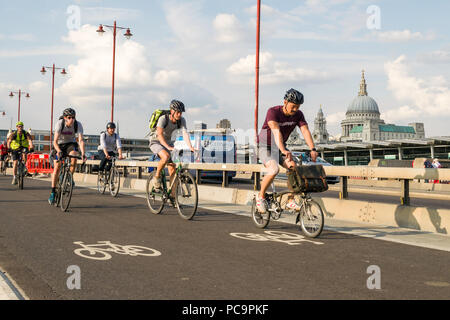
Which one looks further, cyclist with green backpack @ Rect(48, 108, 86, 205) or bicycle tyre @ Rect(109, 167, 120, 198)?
bicycle tyre @ Rect(109, 167, 120, 198)

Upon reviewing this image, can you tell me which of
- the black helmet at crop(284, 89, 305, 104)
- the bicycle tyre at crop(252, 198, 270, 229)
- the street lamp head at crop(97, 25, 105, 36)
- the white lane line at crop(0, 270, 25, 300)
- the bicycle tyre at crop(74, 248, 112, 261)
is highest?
the street lamp head at crop(97, 25, 105, 36)

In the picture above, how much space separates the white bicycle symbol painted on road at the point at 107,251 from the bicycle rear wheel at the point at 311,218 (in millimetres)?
2198

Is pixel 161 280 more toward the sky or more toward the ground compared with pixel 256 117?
more toward the ground

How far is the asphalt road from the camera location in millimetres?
4328

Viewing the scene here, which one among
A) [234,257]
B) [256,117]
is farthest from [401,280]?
[256,117]

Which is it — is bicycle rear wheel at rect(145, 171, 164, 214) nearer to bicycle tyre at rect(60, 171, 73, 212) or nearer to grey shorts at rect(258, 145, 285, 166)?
bicycle tyre at rect(60, 171, 73, 212)

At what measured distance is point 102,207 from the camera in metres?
10.9

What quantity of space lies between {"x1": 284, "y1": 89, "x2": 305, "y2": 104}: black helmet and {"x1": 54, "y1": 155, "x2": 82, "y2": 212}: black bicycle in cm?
479

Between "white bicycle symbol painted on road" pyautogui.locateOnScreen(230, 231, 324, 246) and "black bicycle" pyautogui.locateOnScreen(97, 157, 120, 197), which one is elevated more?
"black bicycle" pyautogui.locateOnScreen(97, 157, 120, 197)

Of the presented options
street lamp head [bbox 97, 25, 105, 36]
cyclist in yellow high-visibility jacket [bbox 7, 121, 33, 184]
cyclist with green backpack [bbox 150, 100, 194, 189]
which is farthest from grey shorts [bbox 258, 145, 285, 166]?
street lamp head [bbox 97, 25, 105, 36]

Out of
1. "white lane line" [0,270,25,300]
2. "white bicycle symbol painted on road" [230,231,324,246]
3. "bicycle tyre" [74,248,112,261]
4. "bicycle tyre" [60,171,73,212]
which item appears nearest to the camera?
"white lane line" [0,270,25,300]

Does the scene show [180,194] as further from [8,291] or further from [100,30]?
[100,30]
